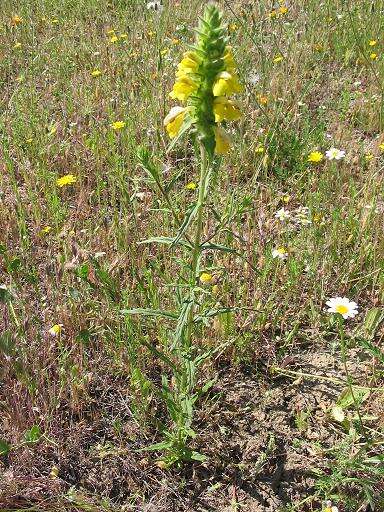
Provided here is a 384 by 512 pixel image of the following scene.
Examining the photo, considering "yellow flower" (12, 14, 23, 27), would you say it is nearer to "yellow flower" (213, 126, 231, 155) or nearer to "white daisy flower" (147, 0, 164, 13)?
"white daisy flower" (147, 0, 164, 13)

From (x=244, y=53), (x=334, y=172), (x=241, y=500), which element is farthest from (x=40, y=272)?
(x=244, y=53)

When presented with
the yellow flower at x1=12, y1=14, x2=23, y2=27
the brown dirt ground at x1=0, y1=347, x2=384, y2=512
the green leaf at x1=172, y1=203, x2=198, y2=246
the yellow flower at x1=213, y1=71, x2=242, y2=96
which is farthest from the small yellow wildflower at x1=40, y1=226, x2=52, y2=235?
the yellow flower at x1=12, y1=14, x2=23, y2=27

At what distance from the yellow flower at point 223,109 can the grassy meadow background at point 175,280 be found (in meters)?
0.29

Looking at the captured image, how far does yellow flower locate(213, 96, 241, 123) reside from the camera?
159 cm

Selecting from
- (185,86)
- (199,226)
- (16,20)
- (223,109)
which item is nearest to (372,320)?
(199,226)

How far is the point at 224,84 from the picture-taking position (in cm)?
154

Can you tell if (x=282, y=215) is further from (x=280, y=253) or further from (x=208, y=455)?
(x=208, y=455)

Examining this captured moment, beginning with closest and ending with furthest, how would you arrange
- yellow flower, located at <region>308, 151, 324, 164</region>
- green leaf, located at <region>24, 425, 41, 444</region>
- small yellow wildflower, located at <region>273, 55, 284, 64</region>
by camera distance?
green leaf, located at <region>24, 425, 41, 444</region>, yellow flower, located at <region>308, 151, 324, 164</region>, small yellow wildflower, located at <region>273, 55, 284, 64</region>

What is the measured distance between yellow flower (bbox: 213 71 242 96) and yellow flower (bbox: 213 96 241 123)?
0.9 inches

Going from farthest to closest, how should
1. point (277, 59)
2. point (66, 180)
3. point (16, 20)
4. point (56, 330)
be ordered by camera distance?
point (16, 20), point (277, 59), point (66, 180), point (56, 330)

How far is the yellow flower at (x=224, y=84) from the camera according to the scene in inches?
60.6

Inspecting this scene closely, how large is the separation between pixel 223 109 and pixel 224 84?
0.28 feet

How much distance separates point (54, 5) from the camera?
5500 mm

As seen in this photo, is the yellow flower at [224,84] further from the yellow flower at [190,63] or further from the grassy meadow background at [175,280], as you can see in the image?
the grassy meadow background at [175,280]
